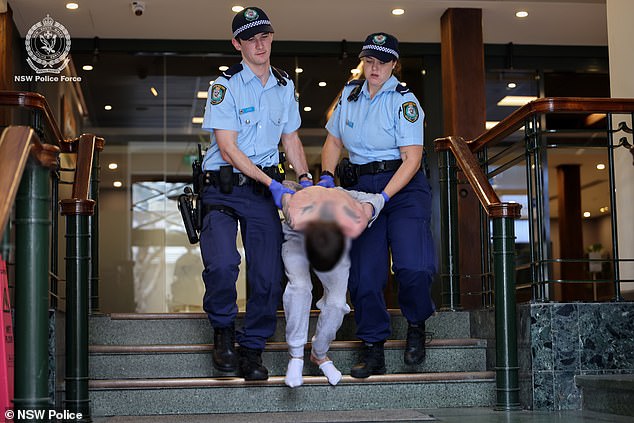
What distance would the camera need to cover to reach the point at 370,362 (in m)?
4.62

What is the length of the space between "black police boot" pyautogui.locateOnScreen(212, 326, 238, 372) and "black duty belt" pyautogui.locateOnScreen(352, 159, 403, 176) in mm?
1039

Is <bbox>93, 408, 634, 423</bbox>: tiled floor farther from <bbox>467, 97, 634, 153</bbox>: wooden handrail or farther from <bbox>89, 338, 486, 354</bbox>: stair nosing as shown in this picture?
<bbox>467, 97, 634, 153</bbox>: wooden handrail

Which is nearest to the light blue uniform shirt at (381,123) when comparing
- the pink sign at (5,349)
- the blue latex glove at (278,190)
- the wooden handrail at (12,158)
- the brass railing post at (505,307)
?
the brass railing post at (505,307)

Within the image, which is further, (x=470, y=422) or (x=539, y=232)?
(x=539, y=232)

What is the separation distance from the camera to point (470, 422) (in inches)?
158

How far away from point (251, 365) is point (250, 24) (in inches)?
62.1

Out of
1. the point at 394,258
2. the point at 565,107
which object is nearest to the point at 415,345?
the point at 394,258

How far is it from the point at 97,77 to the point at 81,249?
4.55 m

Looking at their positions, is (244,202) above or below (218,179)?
below

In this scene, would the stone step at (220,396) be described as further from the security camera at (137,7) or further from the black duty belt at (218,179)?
the security camera at (137,7)

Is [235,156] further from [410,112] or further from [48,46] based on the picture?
[48,46]

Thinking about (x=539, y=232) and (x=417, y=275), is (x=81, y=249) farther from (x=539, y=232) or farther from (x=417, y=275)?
(x=539, y=232)

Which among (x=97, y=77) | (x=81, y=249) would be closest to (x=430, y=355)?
(x=81, y=249)

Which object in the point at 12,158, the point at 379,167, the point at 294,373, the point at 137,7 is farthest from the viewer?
the point at 137,7
